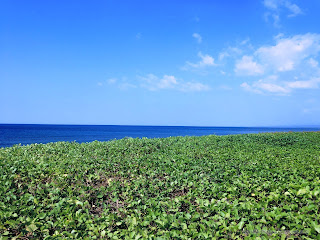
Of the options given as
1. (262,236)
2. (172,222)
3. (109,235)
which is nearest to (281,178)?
(262,236)

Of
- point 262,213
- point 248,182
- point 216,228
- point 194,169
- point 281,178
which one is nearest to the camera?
point 216,228

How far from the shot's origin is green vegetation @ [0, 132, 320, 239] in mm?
3373

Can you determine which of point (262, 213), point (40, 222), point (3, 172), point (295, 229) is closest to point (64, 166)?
point (3, 172)

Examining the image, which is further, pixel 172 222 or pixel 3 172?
pixel 3 172

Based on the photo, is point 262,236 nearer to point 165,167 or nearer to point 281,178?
point 281,178

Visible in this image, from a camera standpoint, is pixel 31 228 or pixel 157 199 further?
pixel 157 199

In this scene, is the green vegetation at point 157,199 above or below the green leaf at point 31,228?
above

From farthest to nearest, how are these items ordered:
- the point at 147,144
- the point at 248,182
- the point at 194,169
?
the point at 147,144 → the point at 194,169 → the point at 248,182

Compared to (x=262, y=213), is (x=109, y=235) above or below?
below

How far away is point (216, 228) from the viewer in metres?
3.29

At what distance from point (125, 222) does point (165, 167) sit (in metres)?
3.03

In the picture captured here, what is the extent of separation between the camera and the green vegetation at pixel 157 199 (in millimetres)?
3373

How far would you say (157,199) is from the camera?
474 cm

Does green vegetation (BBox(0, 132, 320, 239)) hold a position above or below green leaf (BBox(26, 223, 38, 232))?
above
